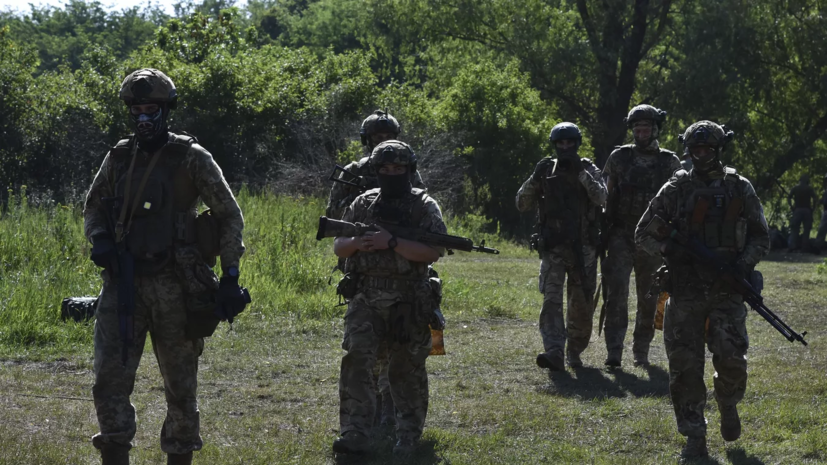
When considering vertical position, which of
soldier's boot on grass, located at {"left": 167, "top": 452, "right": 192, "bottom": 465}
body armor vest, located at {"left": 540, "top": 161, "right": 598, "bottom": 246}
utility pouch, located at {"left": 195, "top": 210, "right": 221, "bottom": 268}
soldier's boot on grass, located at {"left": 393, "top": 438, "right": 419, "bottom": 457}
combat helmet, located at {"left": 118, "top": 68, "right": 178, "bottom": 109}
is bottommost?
soldier's boot on grass, located at {"left": 393, "top": 438, "right": 419, "bottom": 457}

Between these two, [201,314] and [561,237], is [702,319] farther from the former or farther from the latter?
[201,314]

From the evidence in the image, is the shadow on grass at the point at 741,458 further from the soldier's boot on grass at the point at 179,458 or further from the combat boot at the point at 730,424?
the soldier's boot on grass at the point at 179,458

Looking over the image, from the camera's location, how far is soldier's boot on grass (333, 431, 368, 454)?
243 inches

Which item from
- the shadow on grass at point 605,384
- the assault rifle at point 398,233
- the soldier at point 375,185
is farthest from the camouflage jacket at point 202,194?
the shadow on grass at point 605,384

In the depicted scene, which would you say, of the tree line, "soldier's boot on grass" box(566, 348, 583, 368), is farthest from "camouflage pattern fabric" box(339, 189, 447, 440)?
the tree line

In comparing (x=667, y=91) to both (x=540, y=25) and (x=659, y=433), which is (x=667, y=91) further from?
(x=659, y=433)

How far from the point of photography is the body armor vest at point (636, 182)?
923 centimetres

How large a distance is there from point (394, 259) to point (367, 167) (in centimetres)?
160

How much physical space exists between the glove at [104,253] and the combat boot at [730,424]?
3.61 m

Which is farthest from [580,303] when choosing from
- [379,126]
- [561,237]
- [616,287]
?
[379,126]

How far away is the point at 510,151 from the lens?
83.4 feet

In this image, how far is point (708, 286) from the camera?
6.43 m

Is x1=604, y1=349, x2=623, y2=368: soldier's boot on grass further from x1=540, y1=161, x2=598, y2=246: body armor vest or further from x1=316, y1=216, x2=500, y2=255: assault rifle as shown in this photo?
x1=316, y1=216, x2=500, y2=255: assault rifle

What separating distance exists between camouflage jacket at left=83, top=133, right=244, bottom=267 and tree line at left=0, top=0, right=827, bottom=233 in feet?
53.3
